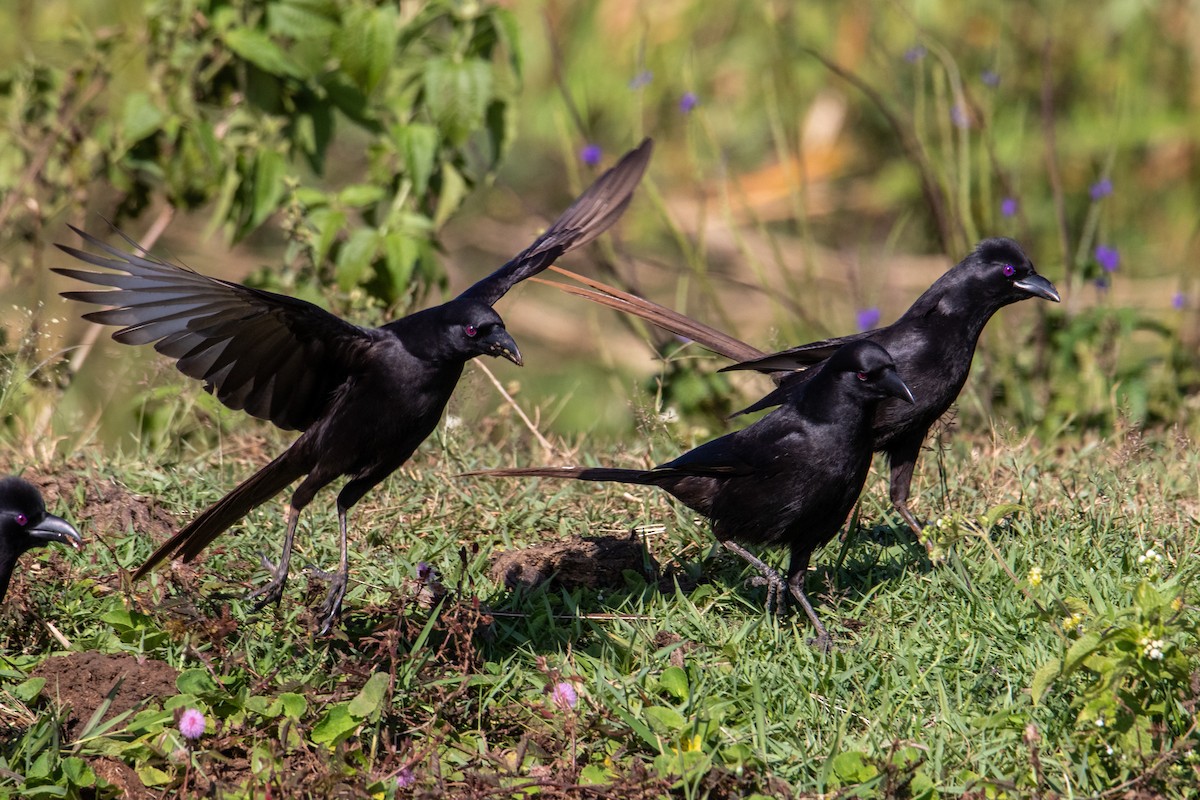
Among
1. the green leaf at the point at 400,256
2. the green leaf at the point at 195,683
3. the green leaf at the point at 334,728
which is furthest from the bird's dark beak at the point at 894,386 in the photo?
the green leaf at the point at 400,256

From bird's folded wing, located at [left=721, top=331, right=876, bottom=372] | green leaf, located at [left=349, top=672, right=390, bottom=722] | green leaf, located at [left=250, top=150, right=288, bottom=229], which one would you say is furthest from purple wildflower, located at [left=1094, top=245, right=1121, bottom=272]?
green leaf, located at [left=349, top=672, right=390, bottom=722]

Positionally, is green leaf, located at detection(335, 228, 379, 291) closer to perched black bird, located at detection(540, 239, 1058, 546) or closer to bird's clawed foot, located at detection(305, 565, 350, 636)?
perched black bird, located at detection(540, 239, 1058, 546)

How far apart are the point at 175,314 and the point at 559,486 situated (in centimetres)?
198

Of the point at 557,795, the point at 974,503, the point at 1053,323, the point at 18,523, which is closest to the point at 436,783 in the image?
the point at 557,795

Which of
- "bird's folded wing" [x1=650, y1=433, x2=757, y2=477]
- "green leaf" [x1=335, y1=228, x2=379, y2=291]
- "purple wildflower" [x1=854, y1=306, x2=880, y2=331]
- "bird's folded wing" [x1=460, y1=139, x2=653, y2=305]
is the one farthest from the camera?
"purple wildflower" [x1=854, y1=306, x2=880, y2=331]

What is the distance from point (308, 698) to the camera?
148 inches

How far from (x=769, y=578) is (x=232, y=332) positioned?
6.11ft

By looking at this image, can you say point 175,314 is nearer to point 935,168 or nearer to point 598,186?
point 598,186

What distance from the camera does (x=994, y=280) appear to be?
16.4 ft

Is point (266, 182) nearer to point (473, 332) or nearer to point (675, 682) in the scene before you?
point (473, 332)

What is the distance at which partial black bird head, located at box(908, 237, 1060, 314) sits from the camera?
197 inches

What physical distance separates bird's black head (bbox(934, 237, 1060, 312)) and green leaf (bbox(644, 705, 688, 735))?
2.07m

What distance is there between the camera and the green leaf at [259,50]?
6.17 metres

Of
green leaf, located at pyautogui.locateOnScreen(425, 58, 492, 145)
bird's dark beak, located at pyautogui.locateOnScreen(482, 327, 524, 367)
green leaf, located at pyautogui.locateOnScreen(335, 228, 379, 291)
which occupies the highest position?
green leaf, located at pyautogui.locateOnScreen(425, 58, 492, 145)
